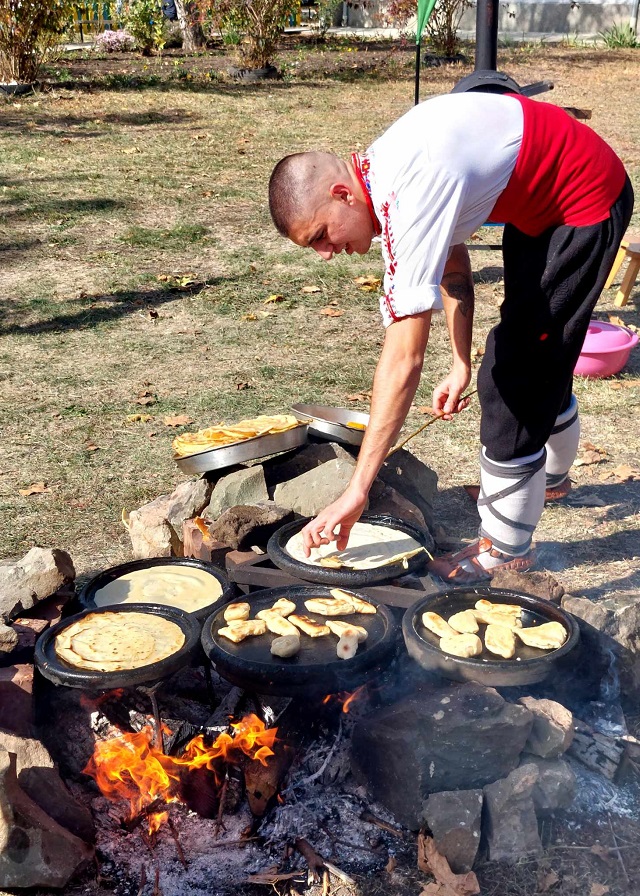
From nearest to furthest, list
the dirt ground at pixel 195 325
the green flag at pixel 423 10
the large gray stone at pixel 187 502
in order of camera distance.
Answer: the large gray stone at pixel 187 502
the dirt ground at pixel 195 325
the green flag at pixel 423 10

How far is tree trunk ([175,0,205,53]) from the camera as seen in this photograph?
66.9ft

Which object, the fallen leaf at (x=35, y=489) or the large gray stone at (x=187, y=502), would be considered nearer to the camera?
the large gray stone at (x=187, y=502)

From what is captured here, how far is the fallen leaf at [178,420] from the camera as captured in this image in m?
6.10

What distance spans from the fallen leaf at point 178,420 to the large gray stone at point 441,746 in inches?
136

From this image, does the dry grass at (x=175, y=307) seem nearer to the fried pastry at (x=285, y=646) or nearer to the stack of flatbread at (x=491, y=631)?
the stack of flatbread at (x=491, y=631)

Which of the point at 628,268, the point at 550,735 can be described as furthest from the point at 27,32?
the point at 550,735

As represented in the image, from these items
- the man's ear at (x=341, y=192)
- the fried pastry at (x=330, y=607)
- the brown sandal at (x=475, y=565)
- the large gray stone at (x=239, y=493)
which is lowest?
the brown sandal at (x=475, y=565)

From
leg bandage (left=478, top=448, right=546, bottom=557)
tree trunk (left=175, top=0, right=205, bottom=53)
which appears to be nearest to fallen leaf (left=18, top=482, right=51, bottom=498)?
leg bandage (left=478, top=448, right=546, bottom=557)

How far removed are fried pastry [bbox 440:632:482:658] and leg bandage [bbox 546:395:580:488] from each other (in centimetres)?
140

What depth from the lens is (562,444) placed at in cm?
446

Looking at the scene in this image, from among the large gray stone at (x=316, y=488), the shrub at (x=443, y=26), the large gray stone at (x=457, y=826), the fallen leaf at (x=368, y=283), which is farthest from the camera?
the shrub at (x=443, y=26)

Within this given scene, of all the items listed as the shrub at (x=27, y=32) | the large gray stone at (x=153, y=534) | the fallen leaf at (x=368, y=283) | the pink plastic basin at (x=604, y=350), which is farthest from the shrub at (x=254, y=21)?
the large gray stone at (x=153, y=534)

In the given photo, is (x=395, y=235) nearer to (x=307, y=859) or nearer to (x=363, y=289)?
(x=307, y=859)

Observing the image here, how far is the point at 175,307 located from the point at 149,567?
4.89m
